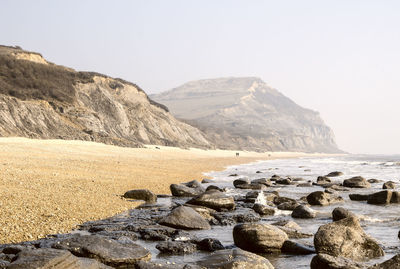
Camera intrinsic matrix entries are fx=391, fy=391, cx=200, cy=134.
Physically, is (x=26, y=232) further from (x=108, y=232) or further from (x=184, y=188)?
(x=184, y=188)

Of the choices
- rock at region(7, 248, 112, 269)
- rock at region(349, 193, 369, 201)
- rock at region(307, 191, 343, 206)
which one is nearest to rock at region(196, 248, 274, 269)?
rock at region(7, 248, 112, 269)

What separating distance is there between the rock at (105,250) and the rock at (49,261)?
33.8 inches

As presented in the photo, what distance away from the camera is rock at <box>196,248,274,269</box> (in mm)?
7582

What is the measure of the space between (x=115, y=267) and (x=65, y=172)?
15.5 m

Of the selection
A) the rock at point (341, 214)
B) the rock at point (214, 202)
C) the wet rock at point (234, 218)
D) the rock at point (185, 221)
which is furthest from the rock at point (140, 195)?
the rock at point (341, 214)

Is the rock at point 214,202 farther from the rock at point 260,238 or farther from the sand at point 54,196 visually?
the rock at point 260,238

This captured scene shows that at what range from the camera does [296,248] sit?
31.4 ft

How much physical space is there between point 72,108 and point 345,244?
5717 cm

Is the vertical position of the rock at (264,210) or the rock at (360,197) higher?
the rock at (360,197)

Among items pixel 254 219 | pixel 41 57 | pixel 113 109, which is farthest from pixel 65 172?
pixel 41 57

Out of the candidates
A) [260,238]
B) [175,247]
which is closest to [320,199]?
[260,238]

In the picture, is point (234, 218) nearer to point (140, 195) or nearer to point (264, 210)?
point (264, 210)

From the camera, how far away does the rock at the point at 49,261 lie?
6.50 meters

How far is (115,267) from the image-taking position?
26.0ft
